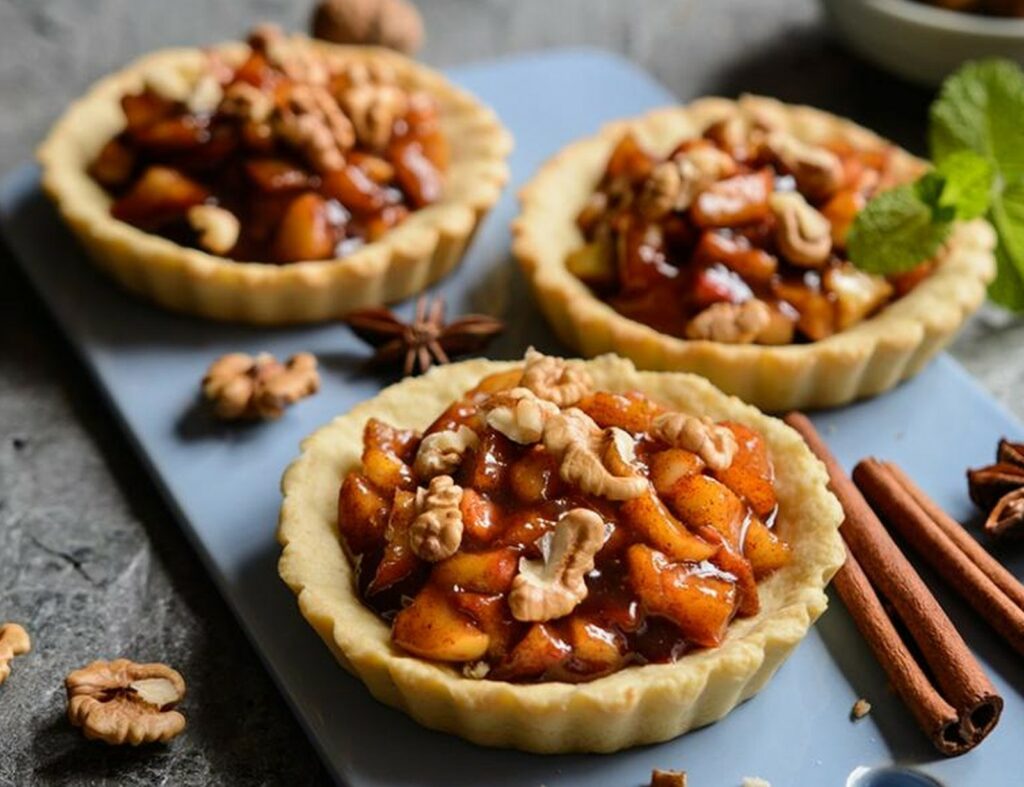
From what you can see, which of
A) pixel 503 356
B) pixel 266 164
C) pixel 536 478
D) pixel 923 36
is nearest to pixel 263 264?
pixel 266 164

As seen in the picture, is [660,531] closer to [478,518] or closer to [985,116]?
[478,518]

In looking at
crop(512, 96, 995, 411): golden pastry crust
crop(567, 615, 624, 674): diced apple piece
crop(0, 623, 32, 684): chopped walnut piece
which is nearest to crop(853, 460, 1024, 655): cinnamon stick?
crop(512, 96, 995, 411): golden pastry crust

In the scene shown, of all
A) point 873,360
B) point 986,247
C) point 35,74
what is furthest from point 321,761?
point 35,74

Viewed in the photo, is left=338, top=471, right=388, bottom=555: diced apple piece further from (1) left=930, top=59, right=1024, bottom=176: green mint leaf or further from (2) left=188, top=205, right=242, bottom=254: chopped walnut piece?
(1) left=930, top=59, right=1024, bottom=176: green mint leaf

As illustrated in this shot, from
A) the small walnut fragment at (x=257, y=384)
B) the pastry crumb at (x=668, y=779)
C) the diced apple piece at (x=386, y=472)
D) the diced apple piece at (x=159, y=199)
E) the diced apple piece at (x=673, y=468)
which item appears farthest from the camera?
the diced apple piece at (x=159, y=199)

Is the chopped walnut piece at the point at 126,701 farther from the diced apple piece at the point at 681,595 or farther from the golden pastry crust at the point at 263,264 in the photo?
the golden pastry crust at the point at 263,264

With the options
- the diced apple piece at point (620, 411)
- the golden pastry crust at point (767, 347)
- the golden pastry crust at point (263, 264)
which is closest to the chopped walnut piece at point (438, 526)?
the diced apple piece at point (620, 411)
